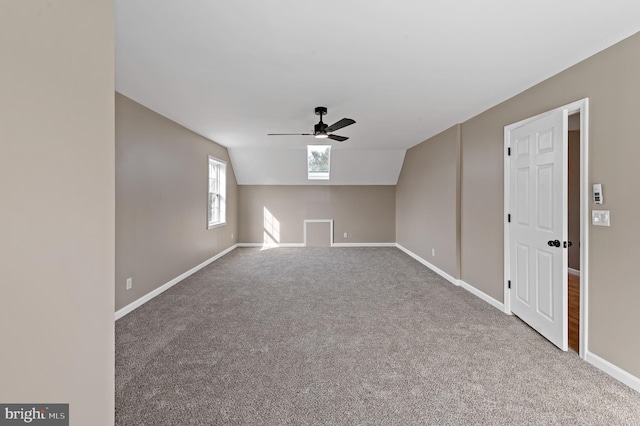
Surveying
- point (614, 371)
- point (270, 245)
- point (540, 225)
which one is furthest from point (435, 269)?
point (270, 245)

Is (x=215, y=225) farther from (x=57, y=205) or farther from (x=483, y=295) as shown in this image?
(x=57, y=205)

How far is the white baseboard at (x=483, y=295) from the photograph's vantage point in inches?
140

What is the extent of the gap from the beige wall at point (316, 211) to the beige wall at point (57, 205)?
701 centimetres

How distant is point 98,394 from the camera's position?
102 cm

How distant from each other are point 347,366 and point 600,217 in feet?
7.40

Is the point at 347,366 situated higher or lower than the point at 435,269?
lower

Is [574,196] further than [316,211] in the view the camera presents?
No

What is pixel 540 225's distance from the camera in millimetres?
2871

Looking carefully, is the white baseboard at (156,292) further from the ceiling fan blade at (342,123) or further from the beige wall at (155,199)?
the ceiling fan blade at (342,123)

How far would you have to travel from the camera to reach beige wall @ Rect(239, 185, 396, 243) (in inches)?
317

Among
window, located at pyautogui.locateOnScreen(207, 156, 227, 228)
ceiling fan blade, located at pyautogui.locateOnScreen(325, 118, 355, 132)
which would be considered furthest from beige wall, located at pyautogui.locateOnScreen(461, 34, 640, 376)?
window, located at pyautogui.locateOnScreen(207, 156, 227, 228)

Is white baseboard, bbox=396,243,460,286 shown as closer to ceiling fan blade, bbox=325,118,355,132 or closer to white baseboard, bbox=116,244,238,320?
ceiling fan blade, bbox=325,118,355,132

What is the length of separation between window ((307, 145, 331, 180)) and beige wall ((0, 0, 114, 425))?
6553 mm

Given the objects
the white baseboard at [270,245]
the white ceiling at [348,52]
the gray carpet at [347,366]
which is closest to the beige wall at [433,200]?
the white ceiling at [348,52]
